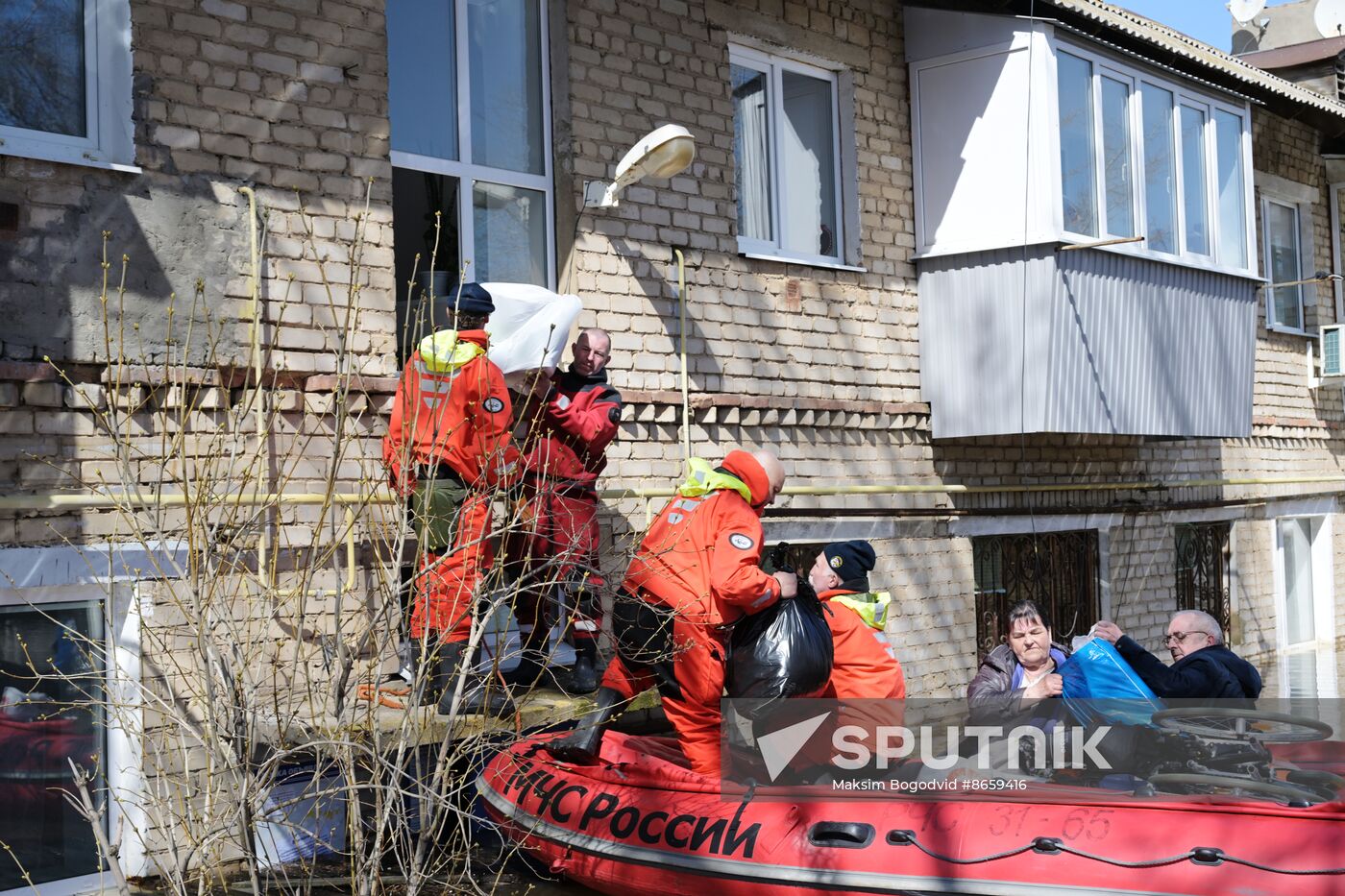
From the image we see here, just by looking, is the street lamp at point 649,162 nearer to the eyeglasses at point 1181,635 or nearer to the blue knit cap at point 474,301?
the blue knit cap at point 474,301

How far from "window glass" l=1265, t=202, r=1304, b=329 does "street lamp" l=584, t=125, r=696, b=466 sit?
813cm

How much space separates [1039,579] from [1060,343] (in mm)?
2328

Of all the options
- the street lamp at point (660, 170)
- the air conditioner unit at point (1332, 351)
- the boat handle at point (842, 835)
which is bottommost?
the boat handle at point (842, 835)

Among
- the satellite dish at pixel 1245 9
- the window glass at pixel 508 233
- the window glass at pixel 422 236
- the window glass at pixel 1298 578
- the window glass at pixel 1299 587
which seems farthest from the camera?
the satellite dish at pixel 1245 9

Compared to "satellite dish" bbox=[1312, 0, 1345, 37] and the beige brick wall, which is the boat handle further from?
"satellite dish" bbox=[1312, 0, 1345, 37]

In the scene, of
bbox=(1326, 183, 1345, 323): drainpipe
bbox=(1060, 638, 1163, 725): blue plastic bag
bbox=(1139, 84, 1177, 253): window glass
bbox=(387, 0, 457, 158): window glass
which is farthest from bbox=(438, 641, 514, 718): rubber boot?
bbox=(1326, 183, 1345, 323): drainpipe

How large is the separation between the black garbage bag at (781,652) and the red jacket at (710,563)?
3.2 inches

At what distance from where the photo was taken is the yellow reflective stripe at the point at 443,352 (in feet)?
19.6

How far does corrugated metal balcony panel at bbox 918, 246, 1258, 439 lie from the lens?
371 inches

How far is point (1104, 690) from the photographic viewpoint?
19.0 feet

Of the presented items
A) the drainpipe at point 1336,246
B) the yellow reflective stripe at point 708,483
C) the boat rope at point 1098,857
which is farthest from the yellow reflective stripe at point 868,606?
the drainpipe at point 1336,246

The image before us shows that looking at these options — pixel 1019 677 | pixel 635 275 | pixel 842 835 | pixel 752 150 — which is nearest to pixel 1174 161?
pixel 752 150

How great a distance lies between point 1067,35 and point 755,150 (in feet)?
7.68

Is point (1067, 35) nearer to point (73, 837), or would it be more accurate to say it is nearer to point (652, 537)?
point (652, 537)
